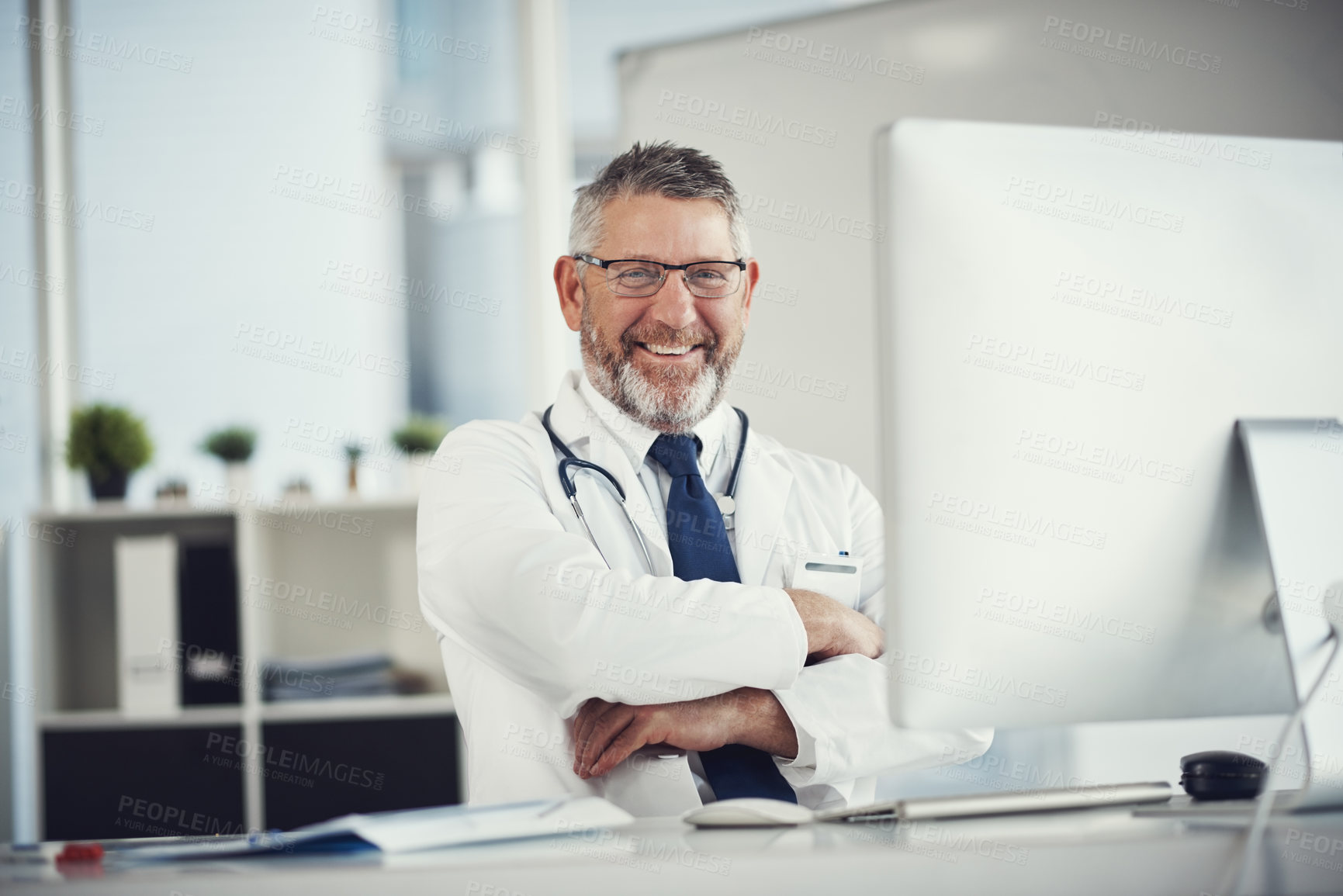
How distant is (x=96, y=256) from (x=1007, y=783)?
3095 mm

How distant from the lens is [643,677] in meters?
1.15

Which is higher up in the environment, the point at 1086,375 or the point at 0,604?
the point at 1086,375

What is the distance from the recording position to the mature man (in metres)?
1.17

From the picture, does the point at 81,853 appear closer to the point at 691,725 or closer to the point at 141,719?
the point at 691,725

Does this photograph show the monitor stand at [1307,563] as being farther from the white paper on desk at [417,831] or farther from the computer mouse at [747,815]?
the white paper on desk at [417,831]

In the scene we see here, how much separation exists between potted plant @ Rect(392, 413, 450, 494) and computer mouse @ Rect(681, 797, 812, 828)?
213cm

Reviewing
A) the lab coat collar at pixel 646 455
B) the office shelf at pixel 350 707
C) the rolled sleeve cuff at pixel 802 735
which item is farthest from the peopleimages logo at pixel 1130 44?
the office shelf at pixel 350 707

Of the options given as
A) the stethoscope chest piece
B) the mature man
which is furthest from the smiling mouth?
the stethoscope chest piece

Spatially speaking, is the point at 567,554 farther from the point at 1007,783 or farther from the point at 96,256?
the point at 96,256

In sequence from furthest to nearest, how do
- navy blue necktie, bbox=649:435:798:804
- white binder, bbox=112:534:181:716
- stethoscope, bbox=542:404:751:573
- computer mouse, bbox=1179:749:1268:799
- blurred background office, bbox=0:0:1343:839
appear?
blurred background office, bbox=0:0:1343:839 → white binder, bbox=112:534:181:716 → stethoscope, bbox=542:404:751:573 → navy blue necktie, bbox=649:435:798:804 → computer mouse, bbox=1179:749:1268:799

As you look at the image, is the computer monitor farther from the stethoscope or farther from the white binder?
the white binder

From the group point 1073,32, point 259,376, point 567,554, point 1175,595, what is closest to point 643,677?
point 567,554

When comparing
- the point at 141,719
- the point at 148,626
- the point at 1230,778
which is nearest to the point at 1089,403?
the point at 1230,778

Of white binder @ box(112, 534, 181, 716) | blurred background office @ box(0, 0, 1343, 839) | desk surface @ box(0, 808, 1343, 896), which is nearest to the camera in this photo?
desk surface @ box(0, 808, 1343, 896)
